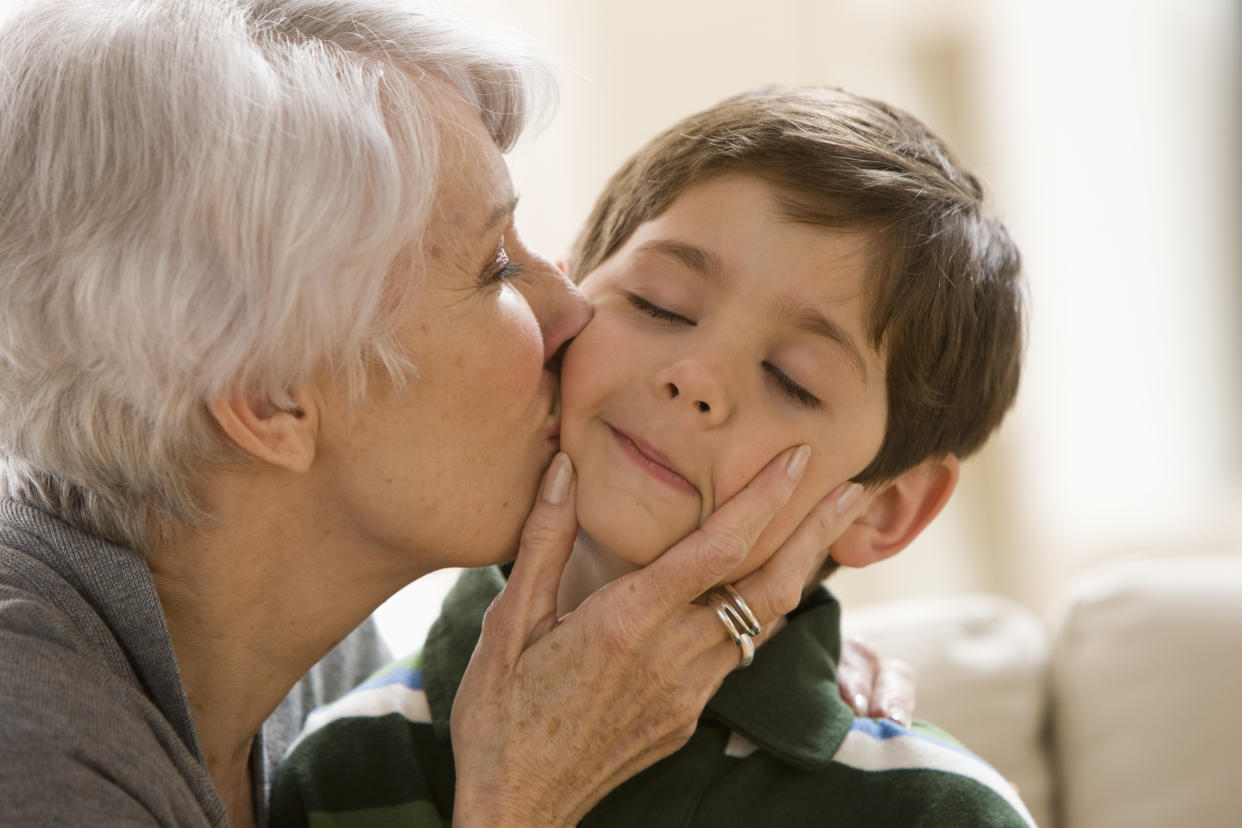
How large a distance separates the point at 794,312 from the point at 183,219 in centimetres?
66

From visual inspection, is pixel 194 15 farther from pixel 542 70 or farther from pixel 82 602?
pixel 82 602

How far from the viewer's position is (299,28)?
128 centimetres

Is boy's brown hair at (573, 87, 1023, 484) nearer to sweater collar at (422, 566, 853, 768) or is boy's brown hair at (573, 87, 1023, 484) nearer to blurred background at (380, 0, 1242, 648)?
sweater collar at (422, 566, 853, 768)

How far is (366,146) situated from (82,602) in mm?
546

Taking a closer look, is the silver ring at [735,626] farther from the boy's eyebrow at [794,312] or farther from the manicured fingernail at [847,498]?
the boy's eyebrow at [794,312]

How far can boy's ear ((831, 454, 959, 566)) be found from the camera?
1.58 m

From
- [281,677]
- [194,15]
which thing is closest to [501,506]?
[281,677]

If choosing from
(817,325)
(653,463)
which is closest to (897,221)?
(817,325)

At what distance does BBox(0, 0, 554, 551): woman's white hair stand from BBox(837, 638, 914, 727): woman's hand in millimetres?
750

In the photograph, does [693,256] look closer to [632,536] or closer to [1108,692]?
[632,536]

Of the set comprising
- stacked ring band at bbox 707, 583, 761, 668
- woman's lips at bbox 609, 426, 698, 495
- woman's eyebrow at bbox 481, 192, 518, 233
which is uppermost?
woman's eyebrow at bbox 481, 192, 518, 233

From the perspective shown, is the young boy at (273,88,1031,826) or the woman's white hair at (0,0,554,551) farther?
the young boy at (273,88,1031,826)

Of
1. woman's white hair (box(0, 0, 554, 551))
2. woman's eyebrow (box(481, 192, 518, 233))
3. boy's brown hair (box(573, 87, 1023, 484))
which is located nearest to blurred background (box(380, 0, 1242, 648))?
boy's brown hair (box(573, 87, 1023, 484))

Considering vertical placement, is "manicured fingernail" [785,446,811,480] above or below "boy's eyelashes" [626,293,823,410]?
below
